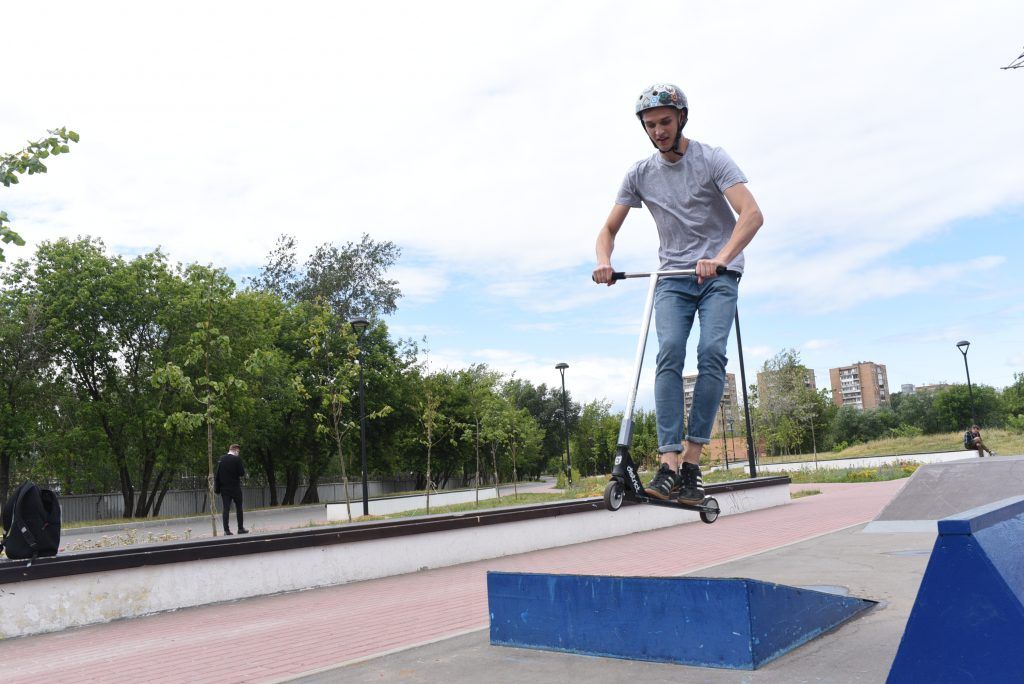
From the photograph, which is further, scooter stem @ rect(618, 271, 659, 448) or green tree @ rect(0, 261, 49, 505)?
green tree @ rect(0, 261, 49, 505)

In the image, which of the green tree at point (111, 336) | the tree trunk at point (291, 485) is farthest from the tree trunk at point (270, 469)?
the green tree at point (111, 336)

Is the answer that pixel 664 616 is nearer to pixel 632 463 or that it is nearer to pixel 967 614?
pixel 632 463

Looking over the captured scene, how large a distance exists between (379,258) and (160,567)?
44339mm

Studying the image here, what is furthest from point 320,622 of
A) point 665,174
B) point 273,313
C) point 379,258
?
point 379,258

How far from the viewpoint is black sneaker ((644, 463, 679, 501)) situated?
4.80 meters

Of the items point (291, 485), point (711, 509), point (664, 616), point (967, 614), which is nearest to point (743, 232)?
point (711, 509)

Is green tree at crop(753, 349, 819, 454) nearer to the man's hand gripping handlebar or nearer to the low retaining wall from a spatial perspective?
the low retaining wall

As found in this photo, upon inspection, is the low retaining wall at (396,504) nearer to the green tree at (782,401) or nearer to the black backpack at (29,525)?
the black backpack at (29,525)

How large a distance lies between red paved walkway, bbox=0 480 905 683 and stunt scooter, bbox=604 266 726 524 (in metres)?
3.13

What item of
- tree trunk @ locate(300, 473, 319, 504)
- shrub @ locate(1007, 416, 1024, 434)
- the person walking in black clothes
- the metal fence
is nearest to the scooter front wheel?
the person walking in black clothes

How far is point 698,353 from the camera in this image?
16.8 ft

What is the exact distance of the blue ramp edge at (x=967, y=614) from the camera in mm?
3631

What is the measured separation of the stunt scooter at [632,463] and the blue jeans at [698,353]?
124 mm

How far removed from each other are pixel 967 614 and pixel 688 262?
252 centimetres
